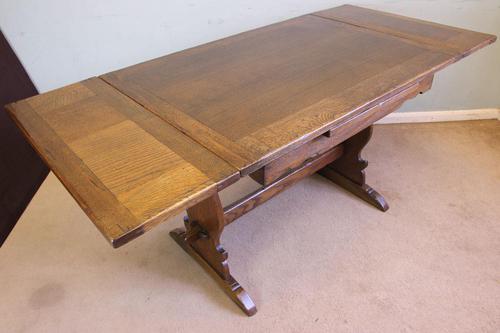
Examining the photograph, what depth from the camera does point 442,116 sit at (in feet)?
7.59

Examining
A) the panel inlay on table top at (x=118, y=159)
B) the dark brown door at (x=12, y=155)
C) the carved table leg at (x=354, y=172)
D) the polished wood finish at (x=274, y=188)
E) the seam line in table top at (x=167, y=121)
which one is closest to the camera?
the panel inlay on table top at (x=118, y=159)

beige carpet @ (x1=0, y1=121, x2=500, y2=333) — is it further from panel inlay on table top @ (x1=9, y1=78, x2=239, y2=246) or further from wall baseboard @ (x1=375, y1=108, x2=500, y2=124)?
panel inlay on table top @ (x1=9, y1=78, x2=239, y2=246)

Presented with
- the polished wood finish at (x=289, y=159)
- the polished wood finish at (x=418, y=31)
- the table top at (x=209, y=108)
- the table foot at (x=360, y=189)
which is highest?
the table top at (x=209, y=108)

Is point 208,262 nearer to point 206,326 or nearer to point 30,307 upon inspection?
point 206,326

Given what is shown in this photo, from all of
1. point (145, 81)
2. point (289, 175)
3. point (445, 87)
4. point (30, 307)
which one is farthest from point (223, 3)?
point (30, 307)

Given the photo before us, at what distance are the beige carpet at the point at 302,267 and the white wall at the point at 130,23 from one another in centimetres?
76

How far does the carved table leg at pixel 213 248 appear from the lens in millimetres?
1251

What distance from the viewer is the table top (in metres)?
0.78

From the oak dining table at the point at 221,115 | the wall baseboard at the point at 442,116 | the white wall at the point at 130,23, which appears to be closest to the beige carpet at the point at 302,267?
the oak dining table at the point at 221,115

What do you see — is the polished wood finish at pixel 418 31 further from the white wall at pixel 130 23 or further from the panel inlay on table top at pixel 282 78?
the white wall at pixel 130 23

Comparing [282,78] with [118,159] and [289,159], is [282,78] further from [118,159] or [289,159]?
[118,159]

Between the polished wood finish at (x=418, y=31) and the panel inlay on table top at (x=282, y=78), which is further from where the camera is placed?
the polished wood finish at (x=418, y=31)

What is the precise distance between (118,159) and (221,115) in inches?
12.1

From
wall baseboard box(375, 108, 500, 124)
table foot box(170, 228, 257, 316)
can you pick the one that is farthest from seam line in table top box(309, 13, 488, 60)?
table foot box(170, 228, 257, 316)
